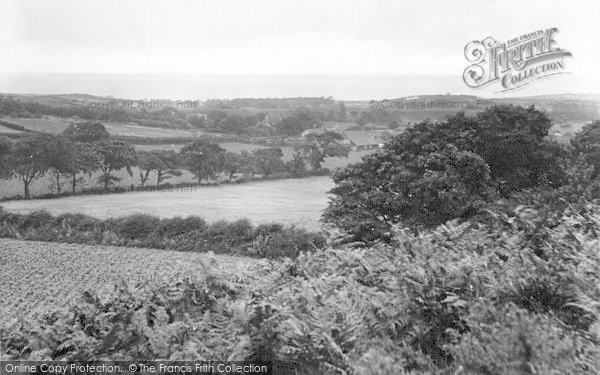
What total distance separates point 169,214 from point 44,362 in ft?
30.2

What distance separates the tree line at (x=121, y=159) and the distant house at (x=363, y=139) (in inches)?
8.1

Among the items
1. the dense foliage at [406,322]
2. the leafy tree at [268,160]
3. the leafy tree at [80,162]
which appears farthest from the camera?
the leafy tree at [268,160]

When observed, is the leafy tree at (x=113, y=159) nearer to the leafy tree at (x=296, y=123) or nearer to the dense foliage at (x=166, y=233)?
the dense foliage at (x=166, y=233)

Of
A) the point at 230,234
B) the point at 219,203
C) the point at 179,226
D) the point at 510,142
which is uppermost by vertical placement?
the point at 510,142

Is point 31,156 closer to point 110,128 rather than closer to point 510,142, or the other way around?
point 110,128

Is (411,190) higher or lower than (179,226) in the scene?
higher

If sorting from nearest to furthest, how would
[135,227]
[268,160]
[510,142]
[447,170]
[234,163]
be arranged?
[447,170]
[510,142]
[135,227]
[234,163]
[268,160]

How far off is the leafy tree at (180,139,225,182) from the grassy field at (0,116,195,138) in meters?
0.41

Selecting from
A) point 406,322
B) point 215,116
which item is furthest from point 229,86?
point 406,322

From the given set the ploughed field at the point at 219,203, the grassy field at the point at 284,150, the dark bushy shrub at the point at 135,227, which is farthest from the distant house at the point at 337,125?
the dark bushy shrub at the point at 135,227

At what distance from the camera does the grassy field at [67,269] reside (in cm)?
920

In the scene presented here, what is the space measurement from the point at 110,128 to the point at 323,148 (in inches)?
187

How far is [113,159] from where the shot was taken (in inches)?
506

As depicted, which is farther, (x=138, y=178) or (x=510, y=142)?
(x=138, y=178)
